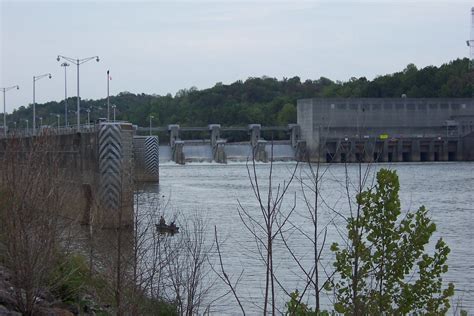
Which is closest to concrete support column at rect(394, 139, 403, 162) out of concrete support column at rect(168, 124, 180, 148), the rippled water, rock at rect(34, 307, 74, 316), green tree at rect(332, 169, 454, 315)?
concrete support column at rect(168, 124, 180, 148)

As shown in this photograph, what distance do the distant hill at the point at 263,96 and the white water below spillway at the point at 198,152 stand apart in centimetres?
1535

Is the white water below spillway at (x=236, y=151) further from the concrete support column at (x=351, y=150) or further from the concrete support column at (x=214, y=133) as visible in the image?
the concrete support column at (x=351, y=150)

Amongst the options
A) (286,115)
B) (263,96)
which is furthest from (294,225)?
(263,96)

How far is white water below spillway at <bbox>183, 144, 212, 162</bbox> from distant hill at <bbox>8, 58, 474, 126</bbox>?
15.4 meters

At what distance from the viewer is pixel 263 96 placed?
162250 millimetres

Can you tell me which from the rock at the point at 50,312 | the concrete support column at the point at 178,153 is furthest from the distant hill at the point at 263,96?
the rock at the point at 50,312

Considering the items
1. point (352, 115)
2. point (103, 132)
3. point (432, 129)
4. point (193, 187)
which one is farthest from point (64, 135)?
point (432, 129)

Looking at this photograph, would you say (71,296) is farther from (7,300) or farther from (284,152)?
(284,152)

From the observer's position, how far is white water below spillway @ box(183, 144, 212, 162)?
117312mm

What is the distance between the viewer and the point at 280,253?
947 inches

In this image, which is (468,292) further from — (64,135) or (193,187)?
(193,187)

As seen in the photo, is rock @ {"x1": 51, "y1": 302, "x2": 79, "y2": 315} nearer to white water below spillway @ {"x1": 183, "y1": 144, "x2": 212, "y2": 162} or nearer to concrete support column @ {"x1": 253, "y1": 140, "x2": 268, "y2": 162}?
concrete support column @ {"x1": 253, "y1": 140, "x2": 268, "y2": 162}

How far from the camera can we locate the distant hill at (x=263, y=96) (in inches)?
5389

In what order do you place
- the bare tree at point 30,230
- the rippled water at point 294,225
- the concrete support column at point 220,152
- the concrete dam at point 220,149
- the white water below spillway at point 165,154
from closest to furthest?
the bare tree at point 30,230
the rippled water at point 294,225
the concrete support column at point 220,152
the concrete dam at point 220,149
the white water below spillway at point 165,154
